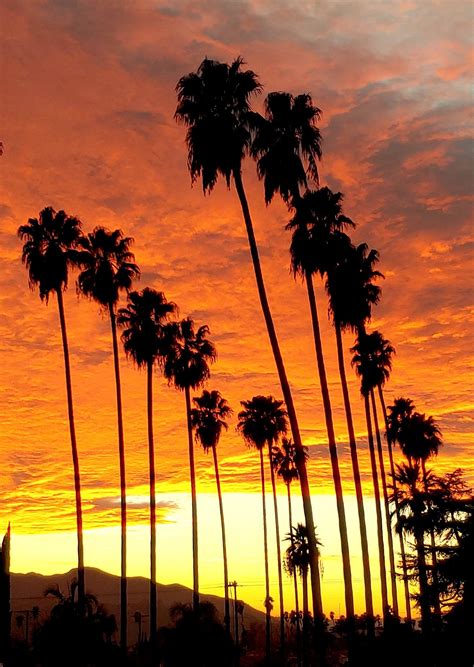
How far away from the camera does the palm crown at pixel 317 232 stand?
37594 millimetres

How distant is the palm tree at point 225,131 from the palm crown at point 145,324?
22349 mm

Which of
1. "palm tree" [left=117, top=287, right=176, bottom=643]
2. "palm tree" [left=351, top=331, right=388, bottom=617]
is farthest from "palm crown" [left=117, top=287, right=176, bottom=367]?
"palm tree" [left=351, top=331, right=388, bottom=617]

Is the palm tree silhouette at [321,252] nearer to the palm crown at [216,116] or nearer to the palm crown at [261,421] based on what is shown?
the palm crown at [216,116]

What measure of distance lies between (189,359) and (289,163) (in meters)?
30.2

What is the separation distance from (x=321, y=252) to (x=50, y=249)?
57.7 ft

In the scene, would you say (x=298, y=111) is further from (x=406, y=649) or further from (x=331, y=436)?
(x=406, y=649)

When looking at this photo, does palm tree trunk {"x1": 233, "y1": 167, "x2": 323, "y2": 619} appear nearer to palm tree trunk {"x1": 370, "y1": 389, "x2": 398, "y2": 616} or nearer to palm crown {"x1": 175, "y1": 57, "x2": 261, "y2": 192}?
palm crown {"x1": 175, "y1": 57, "x2": 261, "y2": 192}

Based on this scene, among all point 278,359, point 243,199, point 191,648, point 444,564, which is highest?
point 243,199

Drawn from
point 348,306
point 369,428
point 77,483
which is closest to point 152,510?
point 77,483

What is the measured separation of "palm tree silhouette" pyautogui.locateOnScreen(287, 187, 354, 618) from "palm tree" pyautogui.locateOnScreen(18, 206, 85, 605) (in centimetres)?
1524

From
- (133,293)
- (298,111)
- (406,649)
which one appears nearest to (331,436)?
(406,649)

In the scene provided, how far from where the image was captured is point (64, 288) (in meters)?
47.9

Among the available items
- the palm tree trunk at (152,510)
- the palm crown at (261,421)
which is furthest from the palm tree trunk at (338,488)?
the palm crown at (261,421)

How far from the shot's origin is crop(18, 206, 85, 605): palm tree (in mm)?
46969
